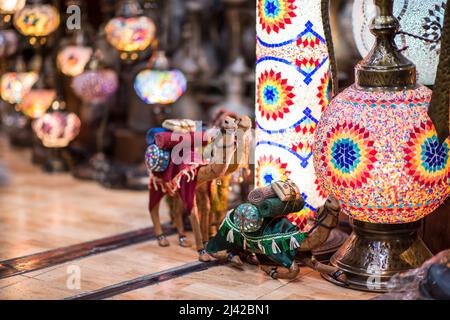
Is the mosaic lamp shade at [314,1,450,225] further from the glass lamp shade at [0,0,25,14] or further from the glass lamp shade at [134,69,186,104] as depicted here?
the glass lamp shade at [0,0,25,14]

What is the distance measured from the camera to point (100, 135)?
17.1 ft

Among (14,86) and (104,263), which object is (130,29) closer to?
(14,86)

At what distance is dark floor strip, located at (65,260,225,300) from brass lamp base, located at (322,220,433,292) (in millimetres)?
586

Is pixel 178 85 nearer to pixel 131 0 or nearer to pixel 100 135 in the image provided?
pixel 131 0

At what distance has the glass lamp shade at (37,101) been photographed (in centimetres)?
489

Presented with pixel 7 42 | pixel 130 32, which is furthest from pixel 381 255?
pixel 7 42

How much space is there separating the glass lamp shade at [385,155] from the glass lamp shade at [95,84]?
6.73 feet

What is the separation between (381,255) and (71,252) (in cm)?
136

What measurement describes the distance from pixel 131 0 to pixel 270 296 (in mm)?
2047

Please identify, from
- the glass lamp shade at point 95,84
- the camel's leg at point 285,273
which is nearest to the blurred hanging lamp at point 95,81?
the glass lamp shade at point 95,84

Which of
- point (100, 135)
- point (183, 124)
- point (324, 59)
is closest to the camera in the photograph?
point (324, 59)

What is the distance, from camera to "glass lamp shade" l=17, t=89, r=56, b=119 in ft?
16.0
